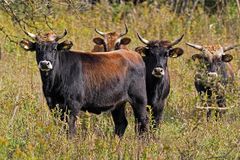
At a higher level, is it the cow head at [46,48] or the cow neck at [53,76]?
the cow head at [46,48]

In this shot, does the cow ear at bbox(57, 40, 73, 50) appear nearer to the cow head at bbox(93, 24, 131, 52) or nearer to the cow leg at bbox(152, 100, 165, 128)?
the cow leg at bbox(152, 100, 165, 128)

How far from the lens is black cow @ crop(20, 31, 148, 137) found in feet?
36.0

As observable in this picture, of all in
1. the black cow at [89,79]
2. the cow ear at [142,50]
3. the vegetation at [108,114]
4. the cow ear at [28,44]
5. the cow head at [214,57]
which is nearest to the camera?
the vegetation at [108,114]

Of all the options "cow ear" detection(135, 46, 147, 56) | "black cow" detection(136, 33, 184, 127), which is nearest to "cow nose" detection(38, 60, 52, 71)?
"black cow" detection(136, 33, 184, 127)

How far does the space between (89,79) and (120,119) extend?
963 mm

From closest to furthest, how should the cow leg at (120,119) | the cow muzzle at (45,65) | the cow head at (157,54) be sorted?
the cow muzzle at (45,65) → the cow leg at (120,119) → the cow head at (157,54)

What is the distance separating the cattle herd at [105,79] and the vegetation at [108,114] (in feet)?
0.67

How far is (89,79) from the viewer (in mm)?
11305

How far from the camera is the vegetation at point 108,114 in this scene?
28.1 ft

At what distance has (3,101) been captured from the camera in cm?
1137

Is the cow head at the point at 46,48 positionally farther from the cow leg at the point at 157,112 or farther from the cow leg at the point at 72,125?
the cow leg at the point at 157,112

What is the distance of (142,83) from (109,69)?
57 cm

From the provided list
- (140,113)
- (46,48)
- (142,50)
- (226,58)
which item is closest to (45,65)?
(46,48)

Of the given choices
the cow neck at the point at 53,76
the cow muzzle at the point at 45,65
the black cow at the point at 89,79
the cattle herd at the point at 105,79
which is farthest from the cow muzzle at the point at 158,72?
the cow muzzle at the point at 45,65
